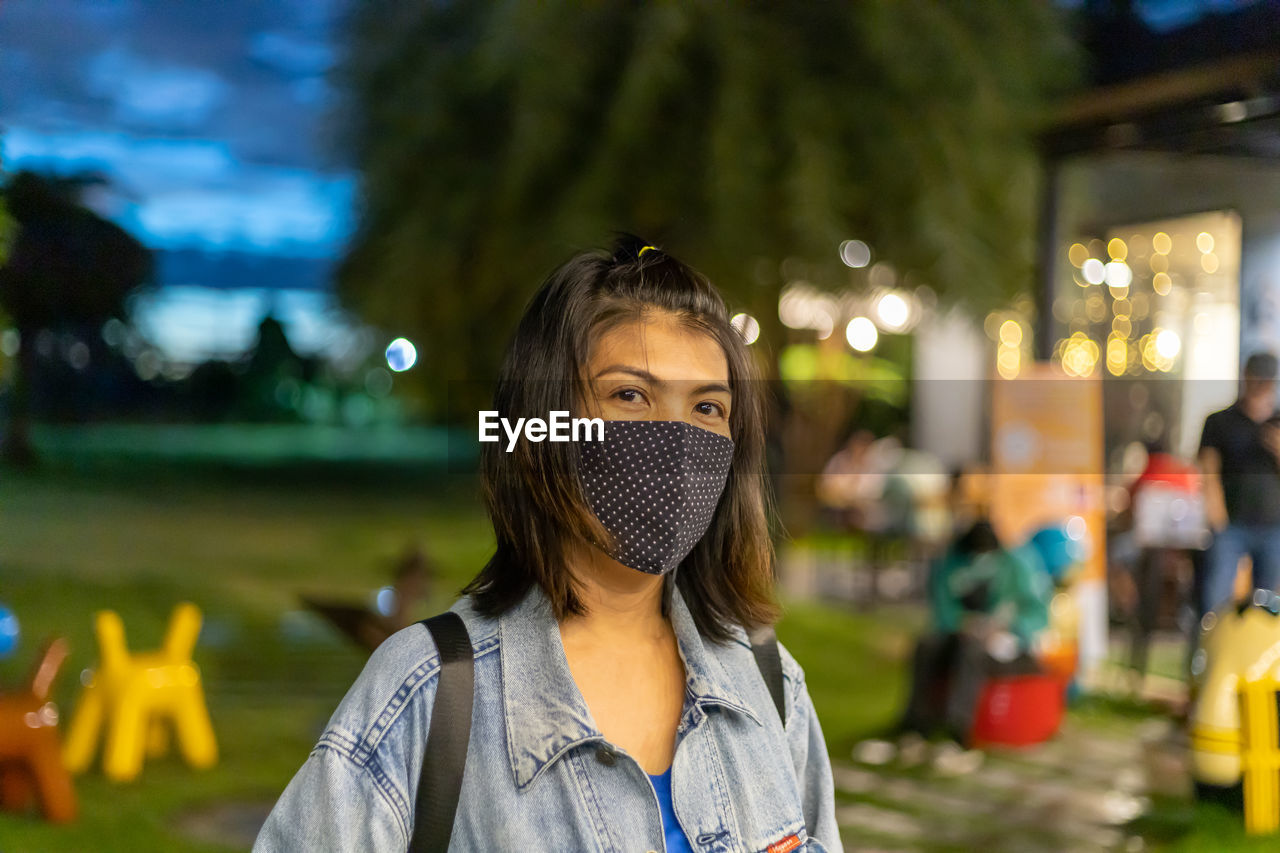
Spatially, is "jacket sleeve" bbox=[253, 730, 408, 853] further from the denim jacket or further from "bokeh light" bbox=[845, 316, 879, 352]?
"bokeh light" bbox=[845, 316, 879, 352]

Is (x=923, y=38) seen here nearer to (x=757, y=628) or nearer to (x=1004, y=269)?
(x=1004, y=269)

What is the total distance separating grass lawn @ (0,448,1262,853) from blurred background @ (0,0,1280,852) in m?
0.02

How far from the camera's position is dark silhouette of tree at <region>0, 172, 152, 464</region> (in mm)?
2633

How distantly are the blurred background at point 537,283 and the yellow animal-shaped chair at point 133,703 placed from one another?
0.08ft

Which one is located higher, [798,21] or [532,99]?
[798,21]

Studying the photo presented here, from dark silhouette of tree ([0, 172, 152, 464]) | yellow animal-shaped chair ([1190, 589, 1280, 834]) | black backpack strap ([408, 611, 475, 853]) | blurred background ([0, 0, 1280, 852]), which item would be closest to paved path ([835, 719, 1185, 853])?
blurred background ([0, 0, 1280, 852])

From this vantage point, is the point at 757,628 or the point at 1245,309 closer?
the point at 757,628

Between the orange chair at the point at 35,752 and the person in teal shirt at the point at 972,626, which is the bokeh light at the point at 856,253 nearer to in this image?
the person in teal shirt at the point at 972,626

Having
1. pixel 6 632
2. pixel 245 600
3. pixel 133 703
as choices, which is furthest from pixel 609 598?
pixel 245 600

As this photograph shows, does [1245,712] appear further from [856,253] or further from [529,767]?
[529,767]

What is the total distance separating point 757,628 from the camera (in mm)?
1038

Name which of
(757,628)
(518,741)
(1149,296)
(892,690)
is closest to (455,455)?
(757,628)

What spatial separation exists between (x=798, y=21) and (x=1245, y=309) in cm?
159

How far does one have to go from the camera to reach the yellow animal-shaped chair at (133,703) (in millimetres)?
2537
